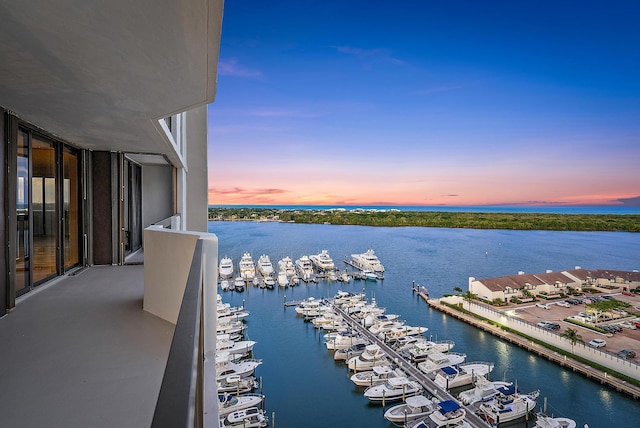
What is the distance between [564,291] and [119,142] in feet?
104

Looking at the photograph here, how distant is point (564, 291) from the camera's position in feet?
87.6

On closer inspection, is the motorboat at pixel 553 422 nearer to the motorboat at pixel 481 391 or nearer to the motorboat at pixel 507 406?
the motorboat at pixel 507 406

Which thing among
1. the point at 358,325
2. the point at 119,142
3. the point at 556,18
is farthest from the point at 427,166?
the point at 119,142

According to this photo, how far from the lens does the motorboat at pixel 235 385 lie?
13.4 m

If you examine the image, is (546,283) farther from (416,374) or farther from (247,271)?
(247,271)

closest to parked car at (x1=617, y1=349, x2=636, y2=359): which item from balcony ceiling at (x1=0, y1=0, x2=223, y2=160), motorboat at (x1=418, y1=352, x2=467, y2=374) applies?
motorboat at (x1=418, y1=352, x2=467, y2=374)

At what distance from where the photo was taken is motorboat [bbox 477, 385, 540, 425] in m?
12.0

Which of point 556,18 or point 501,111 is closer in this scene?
point 556,18

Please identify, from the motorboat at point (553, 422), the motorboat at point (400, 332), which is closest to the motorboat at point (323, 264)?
the motorboat at point (400, 332)

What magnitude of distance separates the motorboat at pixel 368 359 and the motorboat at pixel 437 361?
163cm

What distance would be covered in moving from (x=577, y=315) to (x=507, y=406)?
12.7 metres

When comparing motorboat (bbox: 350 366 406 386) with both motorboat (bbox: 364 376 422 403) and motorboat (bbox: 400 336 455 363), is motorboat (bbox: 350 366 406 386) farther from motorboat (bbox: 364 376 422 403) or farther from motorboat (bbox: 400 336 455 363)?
motorboat (bbox: 400 336 455 363)

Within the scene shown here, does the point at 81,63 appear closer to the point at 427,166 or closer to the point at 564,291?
the point at 564,291

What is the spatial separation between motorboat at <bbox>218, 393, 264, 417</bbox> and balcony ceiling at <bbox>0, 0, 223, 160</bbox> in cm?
1103
